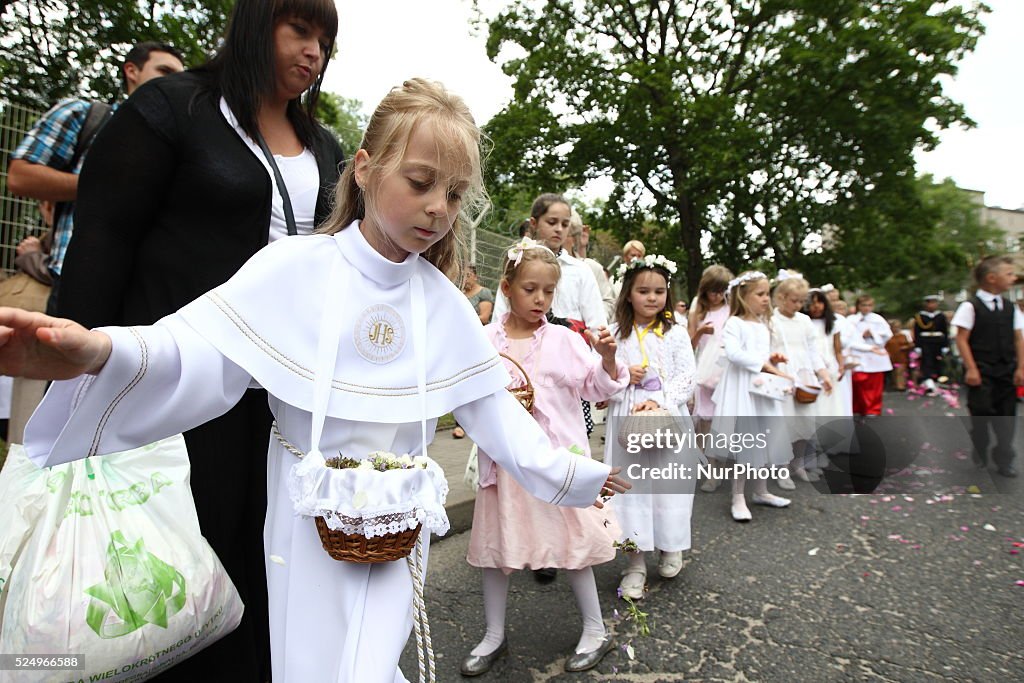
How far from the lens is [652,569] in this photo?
431 cm

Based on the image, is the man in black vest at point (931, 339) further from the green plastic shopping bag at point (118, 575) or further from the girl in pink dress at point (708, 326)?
the green plastic shopping bag at point (118, 575)

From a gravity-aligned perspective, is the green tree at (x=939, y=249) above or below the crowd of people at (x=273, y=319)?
above

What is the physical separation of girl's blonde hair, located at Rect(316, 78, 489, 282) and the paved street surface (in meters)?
1.99

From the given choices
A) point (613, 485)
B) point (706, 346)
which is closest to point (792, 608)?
point (613, 485)

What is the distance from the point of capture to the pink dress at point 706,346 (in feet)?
22.2

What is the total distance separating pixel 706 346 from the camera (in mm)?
7043

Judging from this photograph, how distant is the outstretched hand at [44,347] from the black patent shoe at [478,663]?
2.15 m

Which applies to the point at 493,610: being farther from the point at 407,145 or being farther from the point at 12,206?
the point at 12,206

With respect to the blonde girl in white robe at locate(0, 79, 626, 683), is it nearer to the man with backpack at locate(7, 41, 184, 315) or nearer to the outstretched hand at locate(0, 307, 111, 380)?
the outstretched hand at locate(0, 307, 111, 380)

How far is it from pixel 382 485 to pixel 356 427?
0.82 ft

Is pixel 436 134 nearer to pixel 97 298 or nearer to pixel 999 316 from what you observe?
pixel 97 298

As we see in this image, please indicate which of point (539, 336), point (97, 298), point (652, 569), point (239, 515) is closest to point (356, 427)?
point (239, 515)

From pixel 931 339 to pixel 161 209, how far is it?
59.0 ft

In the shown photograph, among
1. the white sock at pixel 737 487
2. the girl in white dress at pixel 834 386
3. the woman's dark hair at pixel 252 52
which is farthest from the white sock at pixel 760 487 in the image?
the woman's dark hair at pixel 252 52
